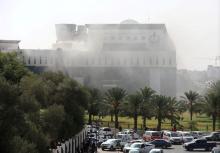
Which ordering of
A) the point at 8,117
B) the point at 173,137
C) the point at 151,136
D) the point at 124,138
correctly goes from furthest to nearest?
the point at 173,137
the point at 151,136
the point at 124,138
the point at 8,117

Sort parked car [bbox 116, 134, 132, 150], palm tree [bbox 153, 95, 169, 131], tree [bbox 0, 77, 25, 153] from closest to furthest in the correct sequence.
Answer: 1. tree [bbox 0, 77, 25, 153]
2. parked car [bbox 116, 134, 132, 150]
3. palm tree [bbox 153, 95, 169, 131]

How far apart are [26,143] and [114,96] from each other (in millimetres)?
38597

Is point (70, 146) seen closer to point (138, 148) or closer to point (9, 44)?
point (138, 148)

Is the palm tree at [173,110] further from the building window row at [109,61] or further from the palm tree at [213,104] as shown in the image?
the building window row at [109,61]

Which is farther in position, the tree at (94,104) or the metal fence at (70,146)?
the tree at (94,104)

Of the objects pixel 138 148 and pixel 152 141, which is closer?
pixel 138 148

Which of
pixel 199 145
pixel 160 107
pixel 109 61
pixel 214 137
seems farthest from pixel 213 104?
pixel 109 61

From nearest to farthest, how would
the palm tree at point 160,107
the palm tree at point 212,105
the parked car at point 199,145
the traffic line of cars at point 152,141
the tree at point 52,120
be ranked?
1. the tree at point 52,120
2. the traffic line of cars at point 152,141
3. the parked car at point 199,145
4. the palm tree at point 212,105
5. the palm tree at point 160,107

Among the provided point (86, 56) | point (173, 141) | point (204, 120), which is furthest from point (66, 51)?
point (173, 141)

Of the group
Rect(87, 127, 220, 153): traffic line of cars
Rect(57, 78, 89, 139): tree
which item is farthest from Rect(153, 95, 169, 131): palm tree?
Rect(57, 78, 89, 139): tree

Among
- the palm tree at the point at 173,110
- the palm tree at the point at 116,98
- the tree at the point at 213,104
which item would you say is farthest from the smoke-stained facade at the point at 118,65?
the tree at the point at 213,104

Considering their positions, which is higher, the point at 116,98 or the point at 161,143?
the point at 116,98

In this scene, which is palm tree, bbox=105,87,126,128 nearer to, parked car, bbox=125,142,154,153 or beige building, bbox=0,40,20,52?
parked car, bbox=125,142,154,153

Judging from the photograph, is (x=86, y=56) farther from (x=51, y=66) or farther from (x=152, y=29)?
(x=152, y=29)
